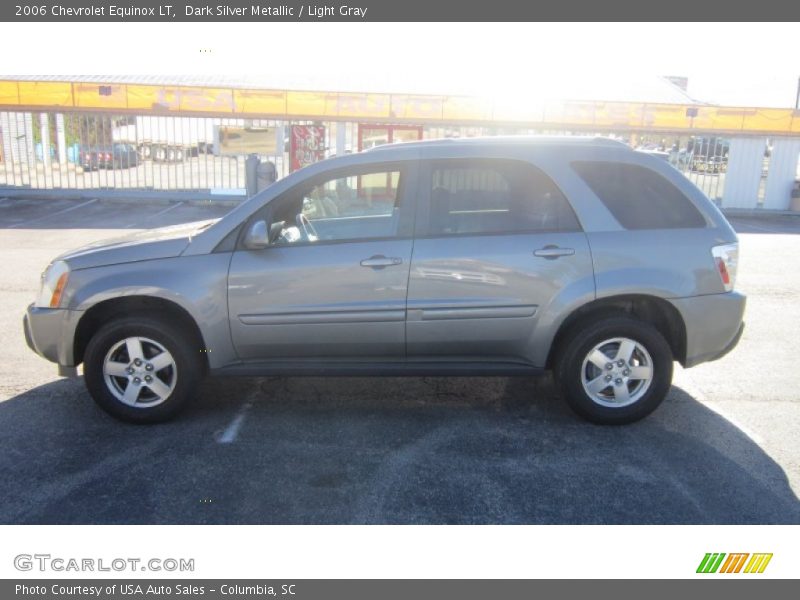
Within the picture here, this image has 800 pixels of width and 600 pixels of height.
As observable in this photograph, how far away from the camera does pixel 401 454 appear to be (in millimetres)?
4219

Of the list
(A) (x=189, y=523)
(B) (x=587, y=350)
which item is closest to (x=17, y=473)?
(A) (x=189, y=523)

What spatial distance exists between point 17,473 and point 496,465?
270cm

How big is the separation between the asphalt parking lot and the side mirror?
119cm

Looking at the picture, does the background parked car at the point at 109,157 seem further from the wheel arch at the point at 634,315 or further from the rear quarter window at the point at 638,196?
the wheel arch at the point at 634,315

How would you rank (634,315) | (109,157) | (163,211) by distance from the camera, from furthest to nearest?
(109,157)
(163,211)
(634,315)

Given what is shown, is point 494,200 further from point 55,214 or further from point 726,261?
point 55,214

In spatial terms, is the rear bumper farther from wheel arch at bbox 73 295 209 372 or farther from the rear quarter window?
wheel arch at bbox 73 295 209 372

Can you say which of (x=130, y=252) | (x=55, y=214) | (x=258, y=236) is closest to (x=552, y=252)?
(x=258, y=236)

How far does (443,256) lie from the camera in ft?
14.7

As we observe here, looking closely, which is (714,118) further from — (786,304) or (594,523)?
(594,523)

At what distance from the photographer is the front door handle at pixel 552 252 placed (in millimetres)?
4500

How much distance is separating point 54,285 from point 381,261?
2143 millimetres

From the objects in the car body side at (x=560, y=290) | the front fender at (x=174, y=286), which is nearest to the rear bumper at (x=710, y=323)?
the car body side at (x=560, y=290)

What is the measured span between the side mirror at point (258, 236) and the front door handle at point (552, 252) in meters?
1.71
